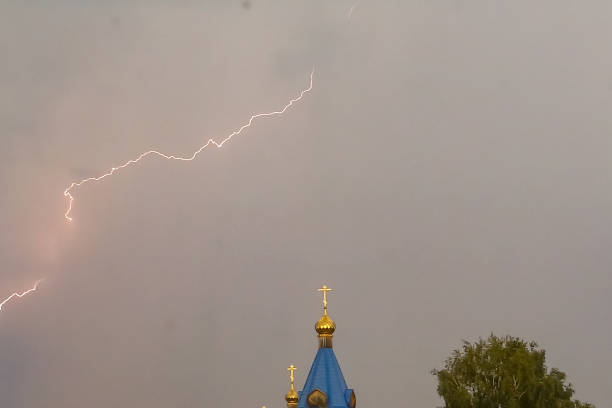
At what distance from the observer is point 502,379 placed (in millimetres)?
34250

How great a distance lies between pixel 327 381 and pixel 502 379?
13193 mm

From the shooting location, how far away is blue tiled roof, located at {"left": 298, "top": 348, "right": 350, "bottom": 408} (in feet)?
148

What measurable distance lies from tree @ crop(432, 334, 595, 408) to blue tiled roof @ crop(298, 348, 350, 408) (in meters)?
10.9

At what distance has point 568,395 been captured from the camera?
35219mm

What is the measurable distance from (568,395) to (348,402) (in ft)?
42.9

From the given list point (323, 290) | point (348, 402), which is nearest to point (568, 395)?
point (348, 402)

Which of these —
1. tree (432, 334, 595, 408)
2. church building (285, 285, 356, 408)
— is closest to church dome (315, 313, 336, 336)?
church building (285, 285, 356, 408)

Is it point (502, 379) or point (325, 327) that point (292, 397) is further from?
point (502, 379)

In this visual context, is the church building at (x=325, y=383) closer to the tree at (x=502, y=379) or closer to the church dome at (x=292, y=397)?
the church dome at (x=292, y=397)

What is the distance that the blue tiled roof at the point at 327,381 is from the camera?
4516cm

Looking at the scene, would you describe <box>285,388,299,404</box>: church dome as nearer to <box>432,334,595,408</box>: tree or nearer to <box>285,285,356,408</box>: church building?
<box>285,285,356,408</box>: church building

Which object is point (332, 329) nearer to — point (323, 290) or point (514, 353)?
point (323, 290)

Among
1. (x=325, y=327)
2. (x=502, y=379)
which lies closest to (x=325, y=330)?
(x=325, y=327)

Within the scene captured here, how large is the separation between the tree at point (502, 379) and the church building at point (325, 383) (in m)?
10.9
